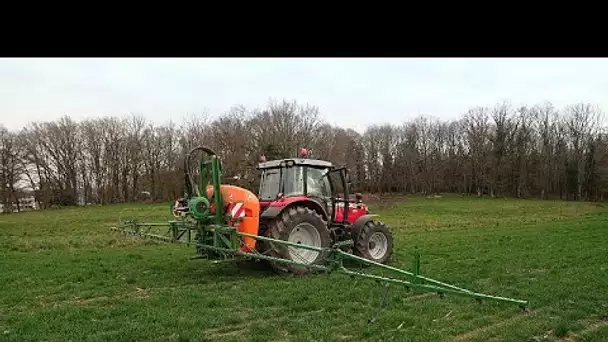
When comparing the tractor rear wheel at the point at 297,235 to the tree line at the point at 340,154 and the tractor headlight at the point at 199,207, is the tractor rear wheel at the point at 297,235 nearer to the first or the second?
the tractor headlight at the point at 199,207

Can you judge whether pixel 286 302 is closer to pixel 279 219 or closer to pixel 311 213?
pixel 279 219

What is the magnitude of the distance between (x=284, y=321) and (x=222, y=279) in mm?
3330

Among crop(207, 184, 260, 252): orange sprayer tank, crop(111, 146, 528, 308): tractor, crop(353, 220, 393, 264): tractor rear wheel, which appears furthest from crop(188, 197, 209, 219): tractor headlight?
crop(353, 220, 393, 264): tractor rear wheel

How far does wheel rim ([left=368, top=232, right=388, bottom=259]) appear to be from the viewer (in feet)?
38.2

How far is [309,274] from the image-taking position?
32.7 ft

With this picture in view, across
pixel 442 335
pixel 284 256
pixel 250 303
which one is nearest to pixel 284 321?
pixel 250 303

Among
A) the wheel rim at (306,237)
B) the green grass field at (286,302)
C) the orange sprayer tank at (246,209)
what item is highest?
the orange sprayer tank at (246,209)

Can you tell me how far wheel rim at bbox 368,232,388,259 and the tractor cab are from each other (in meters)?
0.66

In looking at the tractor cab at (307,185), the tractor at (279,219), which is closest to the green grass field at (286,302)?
the tractor at (279,219)

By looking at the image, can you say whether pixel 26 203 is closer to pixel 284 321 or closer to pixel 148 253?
pixel 148 253

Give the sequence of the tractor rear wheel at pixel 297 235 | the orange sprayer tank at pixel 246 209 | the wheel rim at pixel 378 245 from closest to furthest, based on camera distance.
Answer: the orange sprayer tank at pixel 246 209
the tractor rear wheel at pixel 297 235
the wheel rim at pixel 378 245

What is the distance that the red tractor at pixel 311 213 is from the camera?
9867 mm

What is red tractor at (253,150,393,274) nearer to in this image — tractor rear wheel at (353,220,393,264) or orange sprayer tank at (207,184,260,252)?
tractor rear wheel at (353,220,393,264)

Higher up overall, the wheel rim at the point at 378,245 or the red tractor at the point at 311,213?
the red tractor at the point at 311,213
